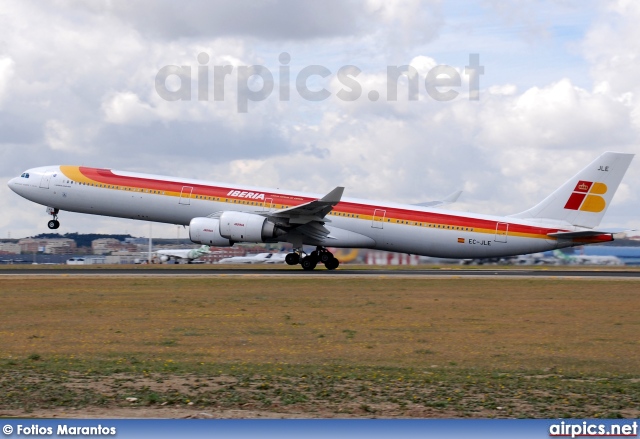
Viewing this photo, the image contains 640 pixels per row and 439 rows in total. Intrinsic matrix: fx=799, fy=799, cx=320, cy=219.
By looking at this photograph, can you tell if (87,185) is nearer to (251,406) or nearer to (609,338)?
(609,338)

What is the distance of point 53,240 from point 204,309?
57192 mm

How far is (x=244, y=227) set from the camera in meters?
43.1

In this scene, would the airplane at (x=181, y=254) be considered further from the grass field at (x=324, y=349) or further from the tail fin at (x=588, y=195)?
the grass field at (x=324, y=349)

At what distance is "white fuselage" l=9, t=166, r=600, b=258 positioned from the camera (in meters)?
45.5

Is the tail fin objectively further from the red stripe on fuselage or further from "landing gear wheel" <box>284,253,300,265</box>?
"landing gear wheel" <box>284,253,300,265</box>

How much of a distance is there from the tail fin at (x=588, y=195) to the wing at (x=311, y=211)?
40.4 ft

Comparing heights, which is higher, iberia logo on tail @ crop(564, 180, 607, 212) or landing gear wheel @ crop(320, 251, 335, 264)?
iberia logo on tail @ crop(564, 180, 607, 212)

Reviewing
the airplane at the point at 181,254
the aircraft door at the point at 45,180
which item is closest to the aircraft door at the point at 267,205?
the aircraft door at the point at 45,180

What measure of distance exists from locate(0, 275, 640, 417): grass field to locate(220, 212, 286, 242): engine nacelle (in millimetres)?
8840

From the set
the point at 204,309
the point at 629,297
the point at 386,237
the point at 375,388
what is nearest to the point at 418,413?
the point at 375,388

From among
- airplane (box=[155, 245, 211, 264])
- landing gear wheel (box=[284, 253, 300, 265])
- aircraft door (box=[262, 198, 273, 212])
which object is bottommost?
landing gear wheel (box=[284, 253, 300, 265])

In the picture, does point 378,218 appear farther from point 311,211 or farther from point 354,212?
point 311,211

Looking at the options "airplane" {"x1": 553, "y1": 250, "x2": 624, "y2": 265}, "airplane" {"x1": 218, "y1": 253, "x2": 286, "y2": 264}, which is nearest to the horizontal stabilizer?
"airplane" {"x1": 553, "y1": 250, "x2": 624, "y2": 265}

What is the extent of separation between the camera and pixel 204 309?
2623 cm
